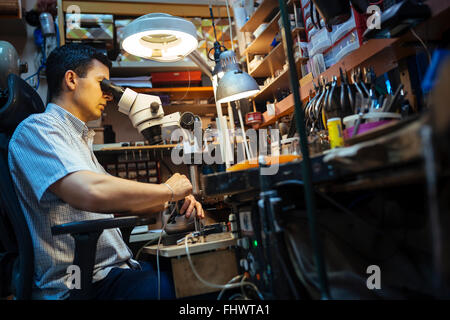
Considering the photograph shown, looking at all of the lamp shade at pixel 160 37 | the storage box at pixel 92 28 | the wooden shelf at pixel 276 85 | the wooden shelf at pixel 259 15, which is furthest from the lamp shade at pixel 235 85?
the storage box at pixel 92 28

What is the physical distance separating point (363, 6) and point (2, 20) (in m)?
3.01

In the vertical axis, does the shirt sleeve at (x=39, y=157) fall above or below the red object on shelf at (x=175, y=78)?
below

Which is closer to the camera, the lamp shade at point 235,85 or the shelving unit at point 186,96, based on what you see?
the lamp shade at point 235,85

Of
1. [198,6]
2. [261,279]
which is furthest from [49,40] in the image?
[261,279]

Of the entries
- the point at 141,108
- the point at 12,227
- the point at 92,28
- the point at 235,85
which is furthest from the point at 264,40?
the point at 12,227

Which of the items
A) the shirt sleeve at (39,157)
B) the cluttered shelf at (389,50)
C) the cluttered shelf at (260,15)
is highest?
the cluttered shelf at (260,15)

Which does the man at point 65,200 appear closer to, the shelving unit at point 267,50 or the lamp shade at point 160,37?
the lamp shade at point 160,37

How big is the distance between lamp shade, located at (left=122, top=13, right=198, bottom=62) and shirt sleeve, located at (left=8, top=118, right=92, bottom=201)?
566mm

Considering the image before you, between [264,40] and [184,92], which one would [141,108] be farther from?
[184,92]

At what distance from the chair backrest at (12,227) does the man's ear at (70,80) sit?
0.22 metres

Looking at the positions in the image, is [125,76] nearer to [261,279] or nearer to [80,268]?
[80,268]

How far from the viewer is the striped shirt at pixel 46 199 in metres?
1.01

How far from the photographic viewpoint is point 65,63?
139 centimetres

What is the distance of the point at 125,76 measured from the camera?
Result: 331 cm
